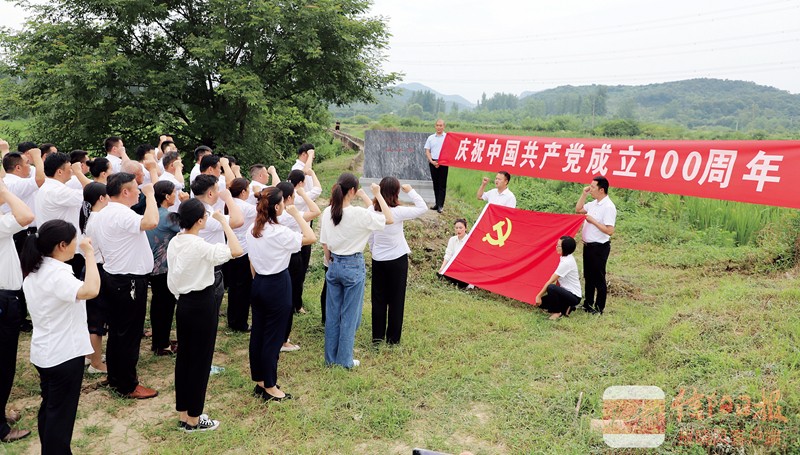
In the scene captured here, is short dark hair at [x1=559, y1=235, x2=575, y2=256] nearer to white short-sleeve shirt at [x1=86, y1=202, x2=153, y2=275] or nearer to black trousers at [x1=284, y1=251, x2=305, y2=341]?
black trousers at [x1=284, y1=251, x2=305, y2=341]

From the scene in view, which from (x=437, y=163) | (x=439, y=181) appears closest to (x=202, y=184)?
(x=437, y=163)

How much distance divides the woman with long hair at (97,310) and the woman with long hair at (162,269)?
0.42m

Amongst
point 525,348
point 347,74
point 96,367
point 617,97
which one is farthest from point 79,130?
point 617,97

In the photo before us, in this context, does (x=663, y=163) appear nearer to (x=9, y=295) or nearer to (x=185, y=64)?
(x=9, y=295)

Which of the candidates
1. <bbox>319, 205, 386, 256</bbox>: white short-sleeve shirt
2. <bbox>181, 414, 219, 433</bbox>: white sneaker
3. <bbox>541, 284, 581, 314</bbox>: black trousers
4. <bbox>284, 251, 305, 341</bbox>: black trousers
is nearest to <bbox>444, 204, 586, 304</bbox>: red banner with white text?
<bbox>541, 284, 581, 314</bbox>: black trousers

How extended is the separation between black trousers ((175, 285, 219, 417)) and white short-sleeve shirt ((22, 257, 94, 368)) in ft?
2.19

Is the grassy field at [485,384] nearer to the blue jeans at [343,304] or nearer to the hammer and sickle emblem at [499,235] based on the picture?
the blue jeans at [343,304]

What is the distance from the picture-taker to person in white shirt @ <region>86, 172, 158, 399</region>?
12.7 ft

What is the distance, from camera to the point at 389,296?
5176 mm

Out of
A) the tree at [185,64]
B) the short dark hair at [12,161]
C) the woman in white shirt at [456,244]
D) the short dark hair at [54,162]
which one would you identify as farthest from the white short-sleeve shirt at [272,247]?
the tree at [185,64]

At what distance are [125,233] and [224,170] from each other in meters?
1.71

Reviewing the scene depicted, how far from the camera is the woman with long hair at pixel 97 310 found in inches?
154

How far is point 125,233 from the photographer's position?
12.9 feet

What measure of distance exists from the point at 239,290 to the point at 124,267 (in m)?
1.61
